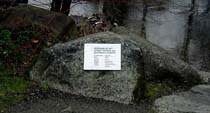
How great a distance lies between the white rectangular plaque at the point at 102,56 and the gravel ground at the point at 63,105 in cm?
36

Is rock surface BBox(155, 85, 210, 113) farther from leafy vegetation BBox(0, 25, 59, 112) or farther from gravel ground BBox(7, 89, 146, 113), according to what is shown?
leafy vegetation BBox(0, 25, 59, 112)

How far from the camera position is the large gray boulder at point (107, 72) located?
4.08 metres

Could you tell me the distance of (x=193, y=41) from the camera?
926 centimetres

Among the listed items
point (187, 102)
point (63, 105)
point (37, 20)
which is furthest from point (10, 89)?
point (187, 102)

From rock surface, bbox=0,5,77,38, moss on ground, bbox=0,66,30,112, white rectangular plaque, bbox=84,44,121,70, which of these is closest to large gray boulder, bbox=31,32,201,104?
white rectangular plaque, bbox=84,44,121,70

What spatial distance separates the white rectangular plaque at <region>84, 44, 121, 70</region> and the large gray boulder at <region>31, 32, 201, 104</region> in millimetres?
49

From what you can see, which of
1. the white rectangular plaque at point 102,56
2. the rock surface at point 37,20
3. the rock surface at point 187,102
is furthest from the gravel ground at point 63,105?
the rock surface at point 37,20

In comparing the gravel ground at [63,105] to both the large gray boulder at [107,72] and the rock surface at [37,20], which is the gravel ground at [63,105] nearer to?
the large gray boulder at [107,72]

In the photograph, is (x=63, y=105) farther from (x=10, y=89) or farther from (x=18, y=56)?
(x=18, y=56)

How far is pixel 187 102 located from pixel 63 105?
1233mm

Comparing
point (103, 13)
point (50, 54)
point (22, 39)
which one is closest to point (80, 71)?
point (50, 54)

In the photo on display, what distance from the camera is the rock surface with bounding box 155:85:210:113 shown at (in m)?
3.82

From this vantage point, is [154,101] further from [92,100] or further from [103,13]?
[103,13]

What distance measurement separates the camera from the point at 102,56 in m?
4.25
